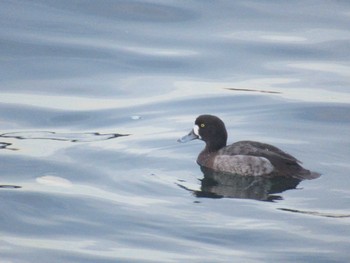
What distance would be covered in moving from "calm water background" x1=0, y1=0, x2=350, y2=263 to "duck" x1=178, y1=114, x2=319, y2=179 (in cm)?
24

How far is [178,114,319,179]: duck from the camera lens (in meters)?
12.1

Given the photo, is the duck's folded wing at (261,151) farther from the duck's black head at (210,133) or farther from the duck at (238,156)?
the duck's black head at (210,133)

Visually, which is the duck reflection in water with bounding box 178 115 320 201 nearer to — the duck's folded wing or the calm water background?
the duck's folded wing

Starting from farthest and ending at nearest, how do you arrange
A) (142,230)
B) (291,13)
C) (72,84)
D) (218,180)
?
(291,13), (72,84), (218,180), (142,230)

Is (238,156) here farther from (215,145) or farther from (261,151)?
(215,145)

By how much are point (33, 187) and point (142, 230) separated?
1.74m

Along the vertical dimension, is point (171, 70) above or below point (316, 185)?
above

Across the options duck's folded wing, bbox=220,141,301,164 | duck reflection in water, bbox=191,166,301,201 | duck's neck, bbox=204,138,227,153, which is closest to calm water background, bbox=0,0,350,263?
duck reflection in water, bbox=191,166,301,201

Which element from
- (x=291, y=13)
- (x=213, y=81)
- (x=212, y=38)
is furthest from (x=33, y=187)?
(x=291, y=13)

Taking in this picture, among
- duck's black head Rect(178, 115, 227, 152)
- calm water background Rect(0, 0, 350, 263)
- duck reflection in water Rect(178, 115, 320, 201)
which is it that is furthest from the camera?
duck's black head Rect(178, 115, 227, 152)

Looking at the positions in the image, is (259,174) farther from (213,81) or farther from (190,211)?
(213,81)

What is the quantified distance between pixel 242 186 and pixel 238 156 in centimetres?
63

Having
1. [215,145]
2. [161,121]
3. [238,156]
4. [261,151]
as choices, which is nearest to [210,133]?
[215,145]

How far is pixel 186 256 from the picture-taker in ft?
31.0
